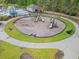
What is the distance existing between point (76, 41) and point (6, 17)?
63.3 ft

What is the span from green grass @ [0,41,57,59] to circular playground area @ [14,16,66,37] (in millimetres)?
5089

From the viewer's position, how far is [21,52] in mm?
27453

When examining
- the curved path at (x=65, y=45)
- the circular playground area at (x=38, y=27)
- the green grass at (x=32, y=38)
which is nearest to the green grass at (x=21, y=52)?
the curved path at (x=65, y=45)

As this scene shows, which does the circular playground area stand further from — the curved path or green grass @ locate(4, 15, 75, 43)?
the curved path

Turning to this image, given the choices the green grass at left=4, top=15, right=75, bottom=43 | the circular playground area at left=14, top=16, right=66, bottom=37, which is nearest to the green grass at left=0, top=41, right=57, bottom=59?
the green grass at left=4, top=15, right=75, bottom=43

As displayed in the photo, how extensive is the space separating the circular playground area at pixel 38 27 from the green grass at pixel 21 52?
5.09 meters

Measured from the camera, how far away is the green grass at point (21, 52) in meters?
26.3

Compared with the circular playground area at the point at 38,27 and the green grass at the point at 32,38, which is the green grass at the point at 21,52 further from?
the circular playground area at the point at 38,27

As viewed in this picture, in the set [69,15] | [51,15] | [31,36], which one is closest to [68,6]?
[69,15]

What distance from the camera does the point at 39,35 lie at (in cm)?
3256

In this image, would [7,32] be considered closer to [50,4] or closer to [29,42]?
[29,42]

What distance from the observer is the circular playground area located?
33312mm

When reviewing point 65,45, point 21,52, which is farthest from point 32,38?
point 65,45

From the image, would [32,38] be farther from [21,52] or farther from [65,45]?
[65,45]
